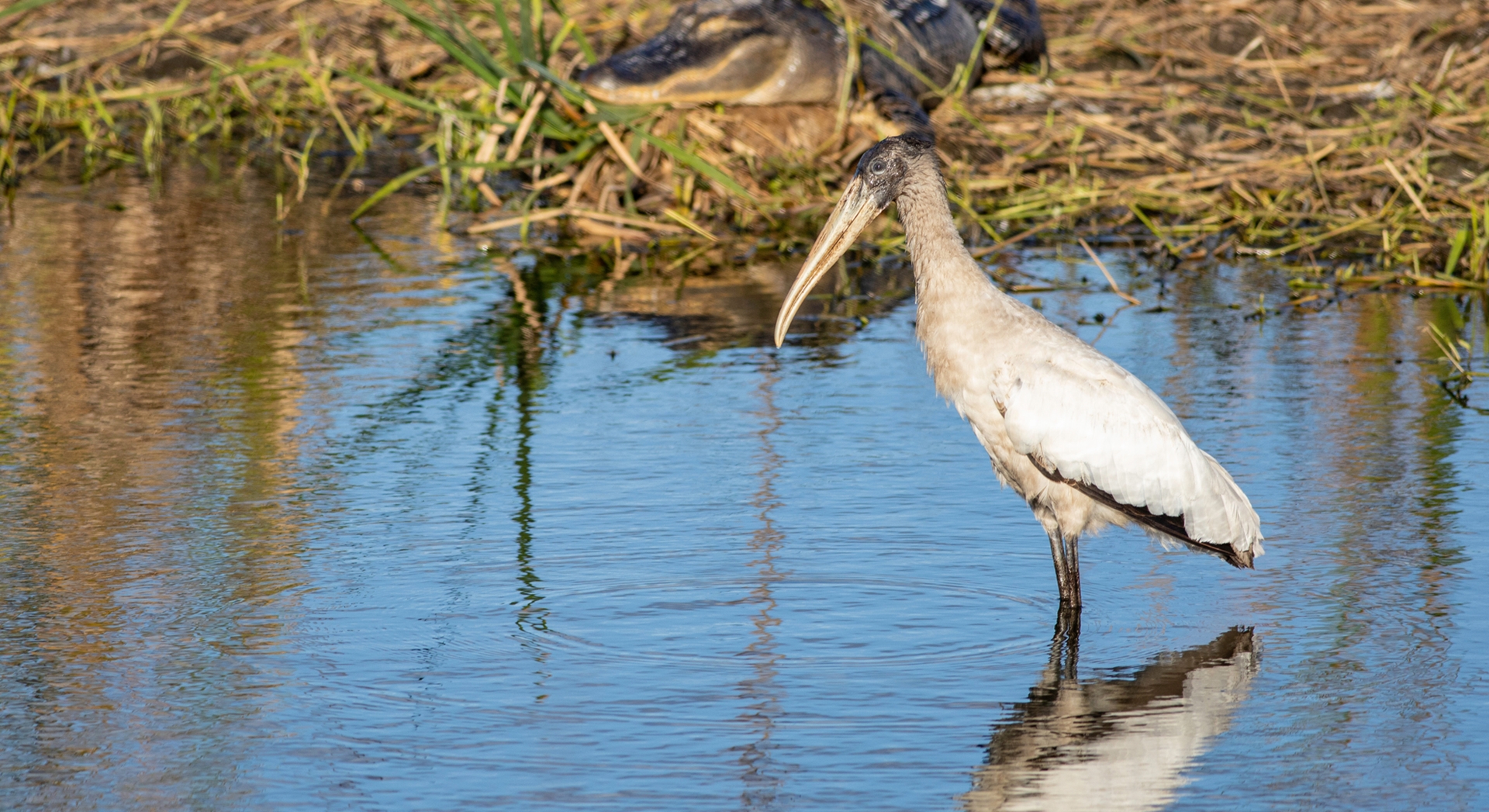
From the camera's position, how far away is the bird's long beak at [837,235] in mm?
5203

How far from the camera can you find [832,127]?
11.1 m

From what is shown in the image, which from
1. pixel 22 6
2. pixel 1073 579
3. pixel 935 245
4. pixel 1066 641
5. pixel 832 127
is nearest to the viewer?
pixel 1066 641

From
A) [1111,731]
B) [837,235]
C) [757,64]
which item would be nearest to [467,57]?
[757,64]

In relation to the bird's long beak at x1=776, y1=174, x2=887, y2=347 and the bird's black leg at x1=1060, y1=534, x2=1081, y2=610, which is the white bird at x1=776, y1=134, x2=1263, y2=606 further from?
the bird's long beak at x1=776, y1=174, x2=887, y2=347

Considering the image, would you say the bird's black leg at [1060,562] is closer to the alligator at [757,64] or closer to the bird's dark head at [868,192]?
the bird's dark head at [868,192]

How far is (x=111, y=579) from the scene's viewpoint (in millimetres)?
4879

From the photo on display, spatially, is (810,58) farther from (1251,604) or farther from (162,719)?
(162,719)

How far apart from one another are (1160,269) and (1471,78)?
3362 millimetres

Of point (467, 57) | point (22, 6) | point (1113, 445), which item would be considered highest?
point (22, 6)

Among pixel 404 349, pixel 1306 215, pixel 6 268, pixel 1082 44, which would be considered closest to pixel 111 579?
pixel 404 349

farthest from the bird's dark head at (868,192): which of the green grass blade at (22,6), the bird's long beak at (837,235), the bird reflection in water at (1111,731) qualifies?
the green grass blade at (22,6)

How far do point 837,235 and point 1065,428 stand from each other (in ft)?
3.33

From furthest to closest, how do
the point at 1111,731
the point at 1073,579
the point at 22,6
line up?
the point at 22,6 < the point at 1073,579 < the point at 1111,731

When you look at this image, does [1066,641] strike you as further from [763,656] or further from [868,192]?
[868,192]
